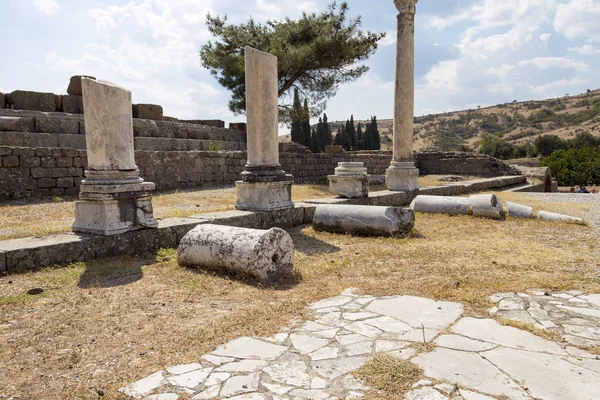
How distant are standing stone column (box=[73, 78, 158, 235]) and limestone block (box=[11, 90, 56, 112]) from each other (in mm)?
9627

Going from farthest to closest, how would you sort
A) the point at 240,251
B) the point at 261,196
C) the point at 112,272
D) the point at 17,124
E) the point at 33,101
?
the point at 33,101, the point at 17,124, the point at 261,196, the point at 112,272, the point at 240,251

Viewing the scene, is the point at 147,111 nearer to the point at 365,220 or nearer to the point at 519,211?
the point at 365,220

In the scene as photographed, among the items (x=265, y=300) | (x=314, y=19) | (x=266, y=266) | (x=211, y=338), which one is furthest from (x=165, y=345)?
(x=314, y=19)

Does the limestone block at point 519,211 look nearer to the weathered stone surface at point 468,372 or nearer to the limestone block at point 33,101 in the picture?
the weathered stone surface at point 468,372

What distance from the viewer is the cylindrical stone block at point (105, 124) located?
A: 5242mm

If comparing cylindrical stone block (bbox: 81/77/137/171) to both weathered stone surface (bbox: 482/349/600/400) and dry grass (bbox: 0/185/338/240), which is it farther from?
weathered stone surface (bbox: 482/349/600/400)

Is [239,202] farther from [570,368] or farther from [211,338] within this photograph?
[570,368]

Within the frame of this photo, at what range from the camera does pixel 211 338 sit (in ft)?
9.38

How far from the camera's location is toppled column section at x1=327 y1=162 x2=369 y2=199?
355 inches

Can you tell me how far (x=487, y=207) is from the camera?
828 centimetres

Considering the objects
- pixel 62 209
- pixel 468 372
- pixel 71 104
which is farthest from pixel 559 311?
pixel 71 104

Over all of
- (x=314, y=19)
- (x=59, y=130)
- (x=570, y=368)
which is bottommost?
(x=570, y=368)

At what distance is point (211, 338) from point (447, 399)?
1.47 meters

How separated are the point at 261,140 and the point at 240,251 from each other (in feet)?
11.0
